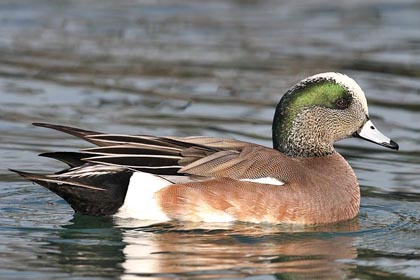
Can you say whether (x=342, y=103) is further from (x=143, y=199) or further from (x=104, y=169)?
(x=104, y=169)

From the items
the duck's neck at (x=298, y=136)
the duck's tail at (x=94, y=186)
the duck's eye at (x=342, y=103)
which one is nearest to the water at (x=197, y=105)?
the duck's tail at (x=94, y=186)

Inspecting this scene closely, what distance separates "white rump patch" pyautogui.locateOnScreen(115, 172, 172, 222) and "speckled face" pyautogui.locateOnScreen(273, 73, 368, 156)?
97cm

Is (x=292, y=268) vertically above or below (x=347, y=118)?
below

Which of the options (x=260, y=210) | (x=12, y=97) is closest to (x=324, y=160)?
(x=260, y=210)

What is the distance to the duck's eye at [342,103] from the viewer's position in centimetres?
742

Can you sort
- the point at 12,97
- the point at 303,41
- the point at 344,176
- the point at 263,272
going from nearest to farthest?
the point at 263,272 < the point at 344,176 < the point at 12,97 < the point at 303,41

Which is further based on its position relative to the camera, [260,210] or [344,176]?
[344,176]

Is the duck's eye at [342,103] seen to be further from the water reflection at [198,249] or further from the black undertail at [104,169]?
the black undertail at [104,169]

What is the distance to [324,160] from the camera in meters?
7.34

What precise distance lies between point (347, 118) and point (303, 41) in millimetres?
5991

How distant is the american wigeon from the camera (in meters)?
6.68

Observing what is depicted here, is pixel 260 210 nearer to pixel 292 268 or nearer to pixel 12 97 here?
pixel 292 268

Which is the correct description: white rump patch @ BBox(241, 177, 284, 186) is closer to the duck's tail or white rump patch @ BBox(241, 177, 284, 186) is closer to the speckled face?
the speckled face

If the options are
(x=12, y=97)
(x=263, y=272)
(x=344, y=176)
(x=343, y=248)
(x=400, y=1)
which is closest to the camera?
(x=263, y=272)
